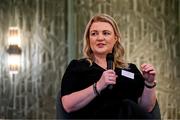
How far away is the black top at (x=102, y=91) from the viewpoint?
1.63 meters

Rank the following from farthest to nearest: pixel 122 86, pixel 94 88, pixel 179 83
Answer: pixel 179 83
pixel 122 86
pixel 94 88

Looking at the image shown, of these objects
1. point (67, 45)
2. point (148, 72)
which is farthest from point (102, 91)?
point (67, 45)

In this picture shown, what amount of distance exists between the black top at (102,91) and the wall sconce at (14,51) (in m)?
2.49

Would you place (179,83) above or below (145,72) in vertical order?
below

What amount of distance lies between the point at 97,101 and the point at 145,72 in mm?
238

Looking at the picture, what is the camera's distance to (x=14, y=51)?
4160 millimetres

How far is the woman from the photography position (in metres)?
1.59

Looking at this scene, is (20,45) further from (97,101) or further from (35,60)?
(97,101)

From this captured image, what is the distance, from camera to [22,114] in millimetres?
4137

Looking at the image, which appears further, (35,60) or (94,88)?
(35,60)

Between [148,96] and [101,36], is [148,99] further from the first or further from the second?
[101,36]

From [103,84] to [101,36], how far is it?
10.9 inches

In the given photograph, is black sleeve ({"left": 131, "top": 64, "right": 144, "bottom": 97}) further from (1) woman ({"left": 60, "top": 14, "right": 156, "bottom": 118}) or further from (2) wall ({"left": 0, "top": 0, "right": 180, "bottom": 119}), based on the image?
(2) wall ({"left": 0, "top": 0, "right": 180, "bottom": 119})

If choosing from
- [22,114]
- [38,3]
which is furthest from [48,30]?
[22,114]
